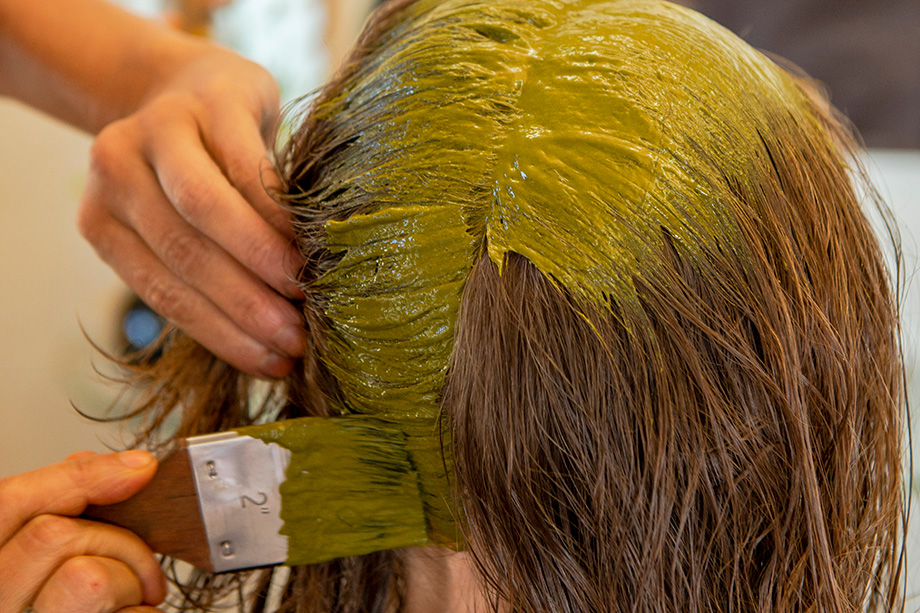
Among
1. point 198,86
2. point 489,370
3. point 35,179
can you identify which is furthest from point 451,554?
point 35,179

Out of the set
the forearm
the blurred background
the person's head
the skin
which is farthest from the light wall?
the person's head

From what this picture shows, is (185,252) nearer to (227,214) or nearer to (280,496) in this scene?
(227,214)

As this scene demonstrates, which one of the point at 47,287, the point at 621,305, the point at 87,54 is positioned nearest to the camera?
the point at 621,305

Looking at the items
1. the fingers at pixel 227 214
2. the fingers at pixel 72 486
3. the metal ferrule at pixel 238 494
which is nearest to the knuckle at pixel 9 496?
the fingers at pixel 72 486

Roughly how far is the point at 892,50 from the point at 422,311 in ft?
4.06

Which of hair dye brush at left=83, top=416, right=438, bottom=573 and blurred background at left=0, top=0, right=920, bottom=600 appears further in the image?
blurred background at left=0, top=0, right=920, bottom=600

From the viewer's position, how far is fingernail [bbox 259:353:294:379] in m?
0.66

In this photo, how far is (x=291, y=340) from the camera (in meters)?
0.64

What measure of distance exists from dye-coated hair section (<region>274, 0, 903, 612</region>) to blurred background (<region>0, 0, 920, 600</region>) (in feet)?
2.99

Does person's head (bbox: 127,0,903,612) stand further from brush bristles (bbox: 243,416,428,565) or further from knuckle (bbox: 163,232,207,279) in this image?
knuckle (bbox: 163,232,207,279)

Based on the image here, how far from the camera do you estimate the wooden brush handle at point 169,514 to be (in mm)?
582

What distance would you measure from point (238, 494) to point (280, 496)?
0.03 metres

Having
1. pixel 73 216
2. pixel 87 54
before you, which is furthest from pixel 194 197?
pixel 73 216

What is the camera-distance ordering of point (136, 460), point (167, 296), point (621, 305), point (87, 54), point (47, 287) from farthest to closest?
point (47, 287) < point (87, 54) < point (167, 296) < point (136, 460) < point (621, 305)
